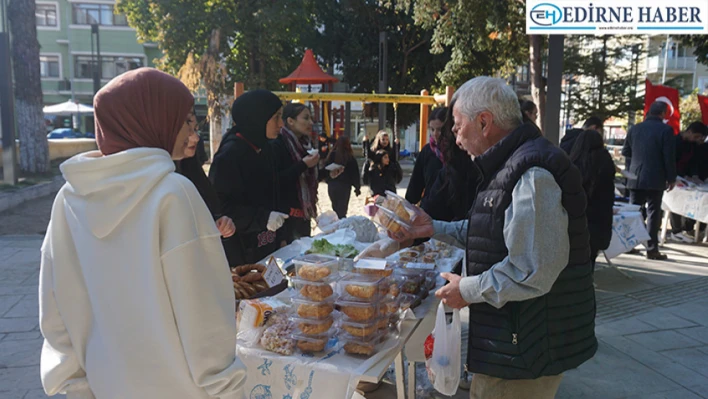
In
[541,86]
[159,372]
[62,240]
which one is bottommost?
[159,372]

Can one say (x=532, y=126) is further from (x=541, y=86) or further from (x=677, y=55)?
(x=677, y=55)

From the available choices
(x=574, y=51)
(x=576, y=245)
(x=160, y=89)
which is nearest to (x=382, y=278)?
(x=576, y=245)

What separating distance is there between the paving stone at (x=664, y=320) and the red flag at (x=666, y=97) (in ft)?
16.2

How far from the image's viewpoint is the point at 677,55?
48281 mm

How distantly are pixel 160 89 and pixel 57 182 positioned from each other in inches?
542

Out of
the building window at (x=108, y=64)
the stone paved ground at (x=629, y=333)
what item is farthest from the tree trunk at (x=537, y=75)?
the building window at (x=108, y=64)

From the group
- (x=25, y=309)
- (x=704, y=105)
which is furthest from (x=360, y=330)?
(x=704, y=105)

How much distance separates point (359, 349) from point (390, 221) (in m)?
1.14

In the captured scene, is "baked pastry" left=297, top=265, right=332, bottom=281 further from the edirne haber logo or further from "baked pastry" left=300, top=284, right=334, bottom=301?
the edirne haber logo

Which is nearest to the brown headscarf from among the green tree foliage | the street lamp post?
the street lamp post

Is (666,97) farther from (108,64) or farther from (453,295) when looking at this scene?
(108,64)

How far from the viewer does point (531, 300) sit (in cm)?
189

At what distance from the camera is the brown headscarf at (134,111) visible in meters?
1.39

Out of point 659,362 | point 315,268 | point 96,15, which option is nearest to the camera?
point 315,268
